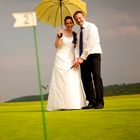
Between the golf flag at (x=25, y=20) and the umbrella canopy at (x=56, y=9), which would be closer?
the golf flag at (x=25, y=20)

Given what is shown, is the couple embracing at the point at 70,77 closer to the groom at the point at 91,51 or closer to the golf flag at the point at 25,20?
the groom at the point at 91,51

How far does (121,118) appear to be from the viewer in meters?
5.39

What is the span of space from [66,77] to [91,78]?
0.40 m

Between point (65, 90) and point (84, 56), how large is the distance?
74cm

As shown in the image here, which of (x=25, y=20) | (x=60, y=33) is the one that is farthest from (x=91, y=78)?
(x=25, y=20)

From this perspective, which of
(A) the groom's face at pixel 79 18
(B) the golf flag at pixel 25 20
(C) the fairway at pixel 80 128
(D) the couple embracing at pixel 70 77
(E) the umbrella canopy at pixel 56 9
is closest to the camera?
(B) the golf flag at pixel 25 20

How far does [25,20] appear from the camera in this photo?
3707 millimetres

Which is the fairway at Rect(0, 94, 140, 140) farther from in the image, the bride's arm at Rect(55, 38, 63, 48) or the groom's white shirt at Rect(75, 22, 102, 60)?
the bride's arm at Rect(55, 38, 63, 48)

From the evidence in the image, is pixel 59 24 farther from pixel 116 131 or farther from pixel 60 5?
pixel 116 131

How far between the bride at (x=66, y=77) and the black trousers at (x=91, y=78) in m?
0.16

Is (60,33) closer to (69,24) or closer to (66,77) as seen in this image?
(69,24)

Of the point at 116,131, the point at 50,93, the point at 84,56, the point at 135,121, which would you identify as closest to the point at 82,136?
the point at 116,131

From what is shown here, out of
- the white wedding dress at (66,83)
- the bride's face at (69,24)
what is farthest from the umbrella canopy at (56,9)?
the white wedding dress at (66,83)

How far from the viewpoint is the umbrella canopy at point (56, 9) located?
25.0 feet
